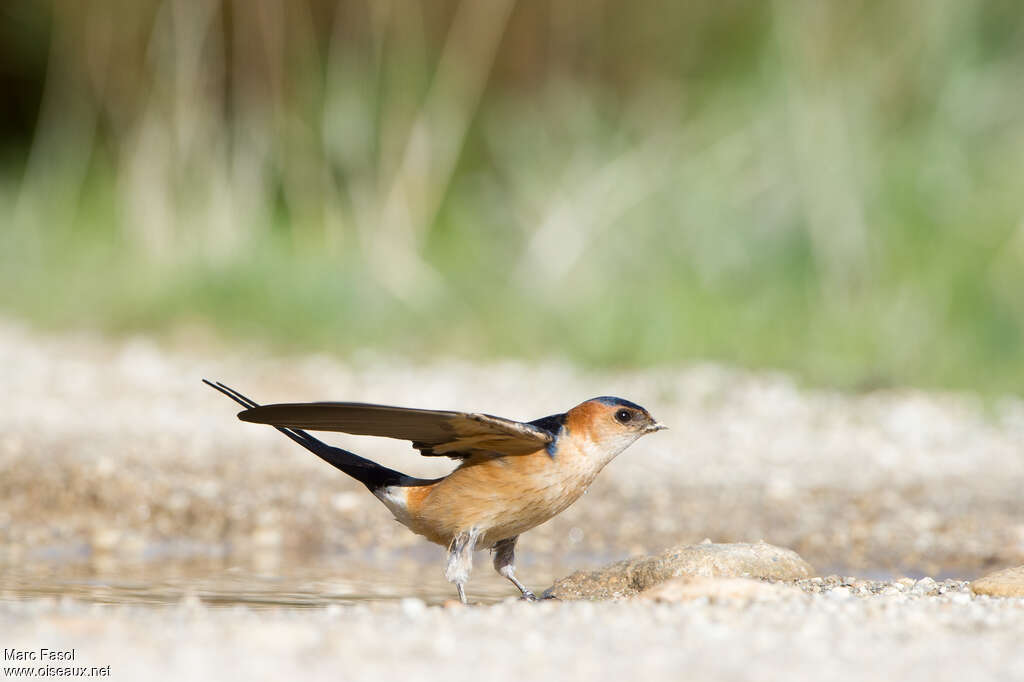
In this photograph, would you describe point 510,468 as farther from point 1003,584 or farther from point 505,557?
point 1003,584

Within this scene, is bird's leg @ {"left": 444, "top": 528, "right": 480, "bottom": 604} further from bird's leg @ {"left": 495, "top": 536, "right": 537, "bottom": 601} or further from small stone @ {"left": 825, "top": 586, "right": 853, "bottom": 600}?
small stone @ {"left": 825, "top": 586, "right": 853, "bottom": 600}

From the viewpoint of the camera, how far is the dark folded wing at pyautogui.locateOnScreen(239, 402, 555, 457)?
3814 mm

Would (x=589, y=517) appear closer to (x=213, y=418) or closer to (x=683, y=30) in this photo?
A: (x=213, y=418)

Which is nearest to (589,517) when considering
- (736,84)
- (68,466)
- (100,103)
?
(68,466)

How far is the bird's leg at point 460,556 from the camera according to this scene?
4348mm

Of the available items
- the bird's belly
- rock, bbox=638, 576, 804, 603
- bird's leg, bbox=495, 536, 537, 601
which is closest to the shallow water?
bird's leg, bbox=495, 536, 537, 601

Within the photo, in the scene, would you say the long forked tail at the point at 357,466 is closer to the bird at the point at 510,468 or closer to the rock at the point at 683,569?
the bird at the point at 510,468

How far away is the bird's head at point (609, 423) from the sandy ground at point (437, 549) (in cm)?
72

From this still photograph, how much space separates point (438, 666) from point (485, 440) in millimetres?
1416

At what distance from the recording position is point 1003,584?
13.5ft

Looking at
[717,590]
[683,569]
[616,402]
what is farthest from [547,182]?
[717,590]

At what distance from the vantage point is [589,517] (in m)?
6.14

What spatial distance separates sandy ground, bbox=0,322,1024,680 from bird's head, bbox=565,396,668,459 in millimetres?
721

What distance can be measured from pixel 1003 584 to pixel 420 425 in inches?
69.0
